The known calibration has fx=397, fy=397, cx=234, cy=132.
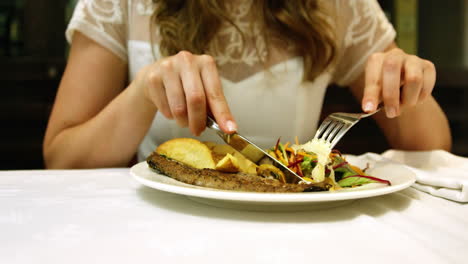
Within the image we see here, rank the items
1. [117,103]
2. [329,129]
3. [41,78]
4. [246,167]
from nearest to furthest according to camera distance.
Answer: [246,167] → [329,129] → [117,103] → [41,78]

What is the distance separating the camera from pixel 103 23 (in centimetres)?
137

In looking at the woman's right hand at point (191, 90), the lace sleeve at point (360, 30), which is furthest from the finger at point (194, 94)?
the lace sleeve at point (360, 30)

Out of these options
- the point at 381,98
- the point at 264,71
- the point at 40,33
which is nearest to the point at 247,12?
the point at 264,71

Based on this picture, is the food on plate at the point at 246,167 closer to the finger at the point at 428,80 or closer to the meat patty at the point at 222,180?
the meat patty at the point at 222,180

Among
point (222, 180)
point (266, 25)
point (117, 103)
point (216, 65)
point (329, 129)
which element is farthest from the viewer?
point (266, 25)

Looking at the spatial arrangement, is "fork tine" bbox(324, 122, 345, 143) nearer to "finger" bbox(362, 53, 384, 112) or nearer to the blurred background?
"finger" bbox(362, 53, 384, 112)

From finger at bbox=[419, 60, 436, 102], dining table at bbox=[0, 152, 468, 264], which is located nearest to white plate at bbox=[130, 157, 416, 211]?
dining table at bbox=[0, 152, 468, 264]

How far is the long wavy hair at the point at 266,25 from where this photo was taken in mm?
1309

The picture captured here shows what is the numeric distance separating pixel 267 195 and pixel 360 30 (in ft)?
4.20

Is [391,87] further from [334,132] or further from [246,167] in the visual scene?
[246,167]

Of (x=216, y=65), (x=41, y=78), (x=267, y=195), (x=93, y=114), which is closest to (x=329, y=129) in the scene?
(x=267, y=195)

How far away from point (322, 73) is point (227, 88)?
40 centimetres

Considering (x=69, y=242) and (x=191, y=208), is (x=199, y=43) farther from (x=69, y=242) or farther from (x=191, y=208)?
(x=69, y=242)

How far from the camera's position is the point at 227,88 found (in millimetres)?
1405
